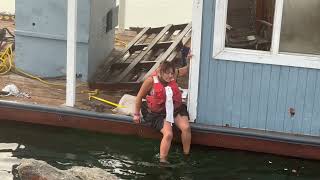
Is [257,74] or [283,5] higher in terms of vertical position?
[283,5]

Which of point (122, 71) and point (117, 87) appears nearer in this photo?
point (117, 87)

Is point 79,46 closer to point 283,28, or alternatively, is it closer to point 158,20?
point 283,28

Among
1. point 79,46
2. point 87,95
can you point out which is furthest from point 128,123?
point 79,46

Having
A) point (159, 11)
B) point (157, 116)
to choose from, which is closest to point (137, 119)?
point (157, 116)

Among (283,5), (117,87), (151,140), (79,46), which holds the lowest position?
(151,140)

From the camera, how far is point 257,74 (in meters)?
7.60

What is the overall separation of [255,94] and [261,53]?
52 cm

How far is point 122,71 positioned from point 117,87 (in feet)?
2.21

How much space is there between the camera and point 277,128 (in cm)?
774

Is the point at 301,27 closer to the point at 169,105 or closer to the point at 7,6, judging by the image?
the point at 169,105

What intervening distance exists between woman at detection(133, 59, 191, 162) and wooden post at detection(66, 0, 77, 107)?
0.96m

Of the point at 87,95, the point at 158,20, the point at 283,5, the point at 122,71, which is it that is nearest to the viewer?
the point at 283,5

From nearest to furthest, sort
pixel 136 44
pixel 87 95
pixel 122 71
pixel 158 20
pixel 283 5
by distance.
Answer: pixel 283 5 < pixel 87 95 < pixel 122 71 < pixel 136 44 < pixel 158 20

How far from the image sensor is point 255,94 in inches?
302
